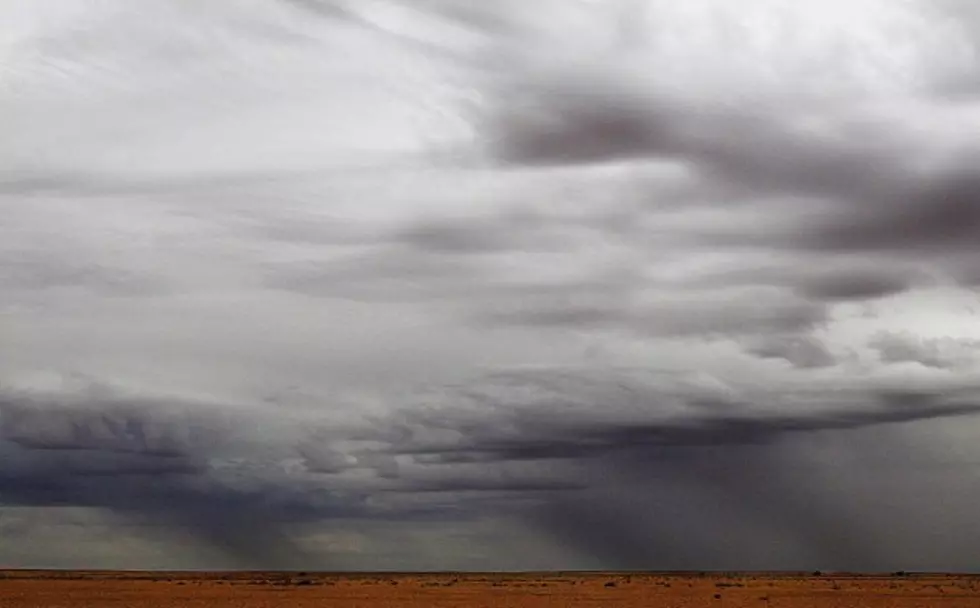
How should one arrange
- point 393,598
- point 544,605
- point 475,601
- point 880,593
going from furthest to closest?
point 880,593 → point 393,598 → point 475,601 → point 544,605

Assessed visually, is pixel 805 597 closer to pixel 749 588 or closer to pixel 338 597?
pixel 749 588

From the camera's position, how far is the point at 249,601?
7781cm

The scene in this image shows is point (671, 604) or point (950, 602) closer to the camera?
point (671, 604)

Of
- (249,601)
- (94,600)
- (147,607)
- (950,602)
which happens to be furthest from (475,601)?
(950,602)

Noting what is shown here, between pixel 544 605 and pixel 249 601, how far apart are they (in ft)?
65.3

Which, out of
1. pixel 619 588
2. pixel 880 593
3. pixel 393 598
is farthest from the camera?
pixel 619 588

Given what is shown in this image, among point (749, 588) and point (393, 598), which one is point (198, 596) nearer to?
point (393, 598)

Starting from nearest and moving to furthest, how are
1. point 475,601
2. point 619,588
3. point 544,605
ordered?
point 544,605 → point 475,601 → point 619,588

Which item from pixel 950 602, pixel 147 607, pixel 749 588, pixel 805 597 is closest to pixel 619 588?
pixel 749 588

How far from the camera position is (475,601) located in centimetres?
7675

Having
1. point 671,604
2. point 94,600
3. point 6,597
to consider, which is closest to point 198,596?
point 94,600

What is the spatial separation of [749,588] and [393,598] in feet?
102

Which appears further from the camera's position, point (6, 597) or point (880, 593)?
point (880, 593)

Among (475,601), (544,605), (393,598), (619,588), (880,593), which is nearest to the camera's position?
(544,605)
